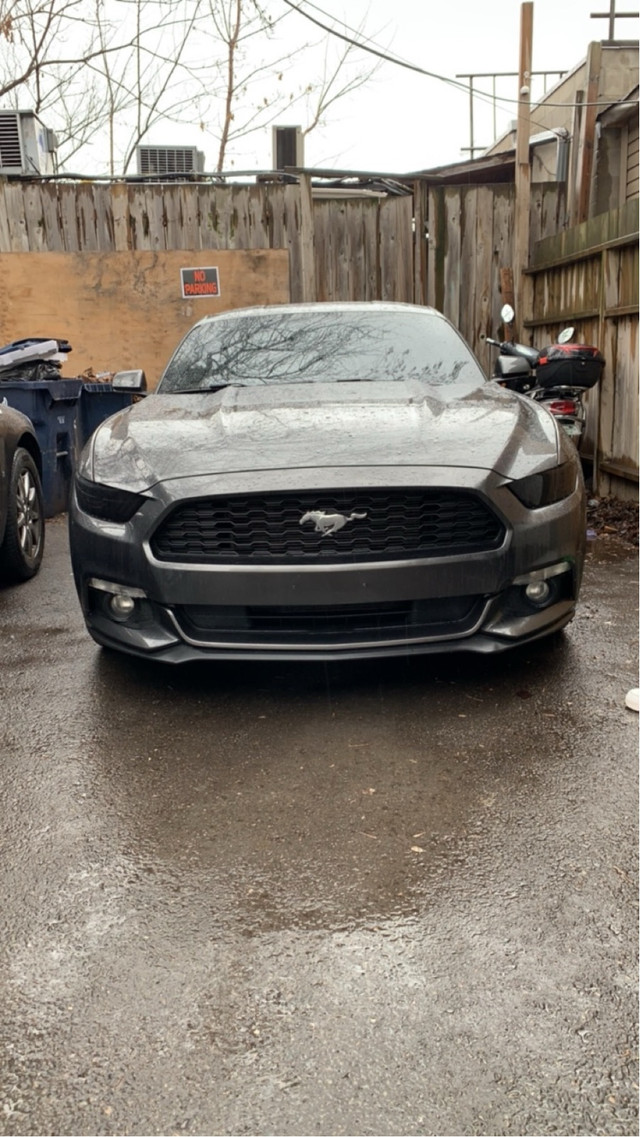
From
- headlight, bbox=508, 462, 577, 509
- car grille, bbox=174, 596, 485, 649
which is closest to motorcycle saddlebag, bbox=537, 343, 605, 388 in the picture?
headlight, bbox=508, 462, 577, 509

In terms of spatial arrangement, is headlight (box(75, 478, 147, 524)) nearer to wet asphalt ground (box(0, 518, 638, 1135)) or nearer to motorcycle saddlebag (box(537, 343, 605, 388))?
wet asphalt ground (box(0, 518, 638, 1135))

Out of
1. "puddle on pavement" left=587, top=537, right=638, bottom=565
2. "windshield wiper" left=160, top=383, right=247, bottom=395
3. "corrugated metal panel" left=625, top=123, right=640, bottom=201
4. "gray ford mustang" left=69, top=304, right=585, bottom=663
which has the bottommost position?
"puddle on pavement" left=587, top=537, right=638, bottom=565

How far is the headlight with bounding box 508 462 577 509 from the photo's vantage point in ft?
9.46

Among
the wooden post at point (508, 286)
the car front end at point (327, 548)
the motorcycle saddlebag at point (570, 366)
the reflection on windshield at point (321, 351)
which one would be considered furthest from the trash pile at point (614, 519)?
the wooden post at point (508, 286)

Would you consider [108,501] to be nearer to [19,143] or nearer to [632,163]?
[19,143]

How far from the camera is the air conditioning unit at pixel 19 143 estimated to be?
8.41m

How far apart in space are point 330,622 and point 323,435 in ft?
2.19

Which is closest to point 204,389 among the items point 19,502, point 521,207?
point 19,502

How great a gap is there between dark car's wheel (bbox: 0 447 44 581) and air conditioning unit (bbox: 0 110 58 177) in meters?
4.90

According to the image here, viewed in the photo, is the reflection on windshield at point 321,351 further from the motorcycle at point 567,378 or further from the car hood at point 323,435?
the motorcycle at point 567,378

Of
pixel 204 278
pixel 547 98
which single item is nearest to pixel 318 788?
pixel 204 278

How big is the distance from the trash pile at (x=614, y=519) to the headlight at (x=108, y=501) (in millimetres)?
3543

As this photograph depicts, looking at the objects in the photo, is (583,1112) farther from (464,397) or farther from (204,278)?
(204,278)

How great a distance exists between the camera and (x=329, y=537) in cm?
281
